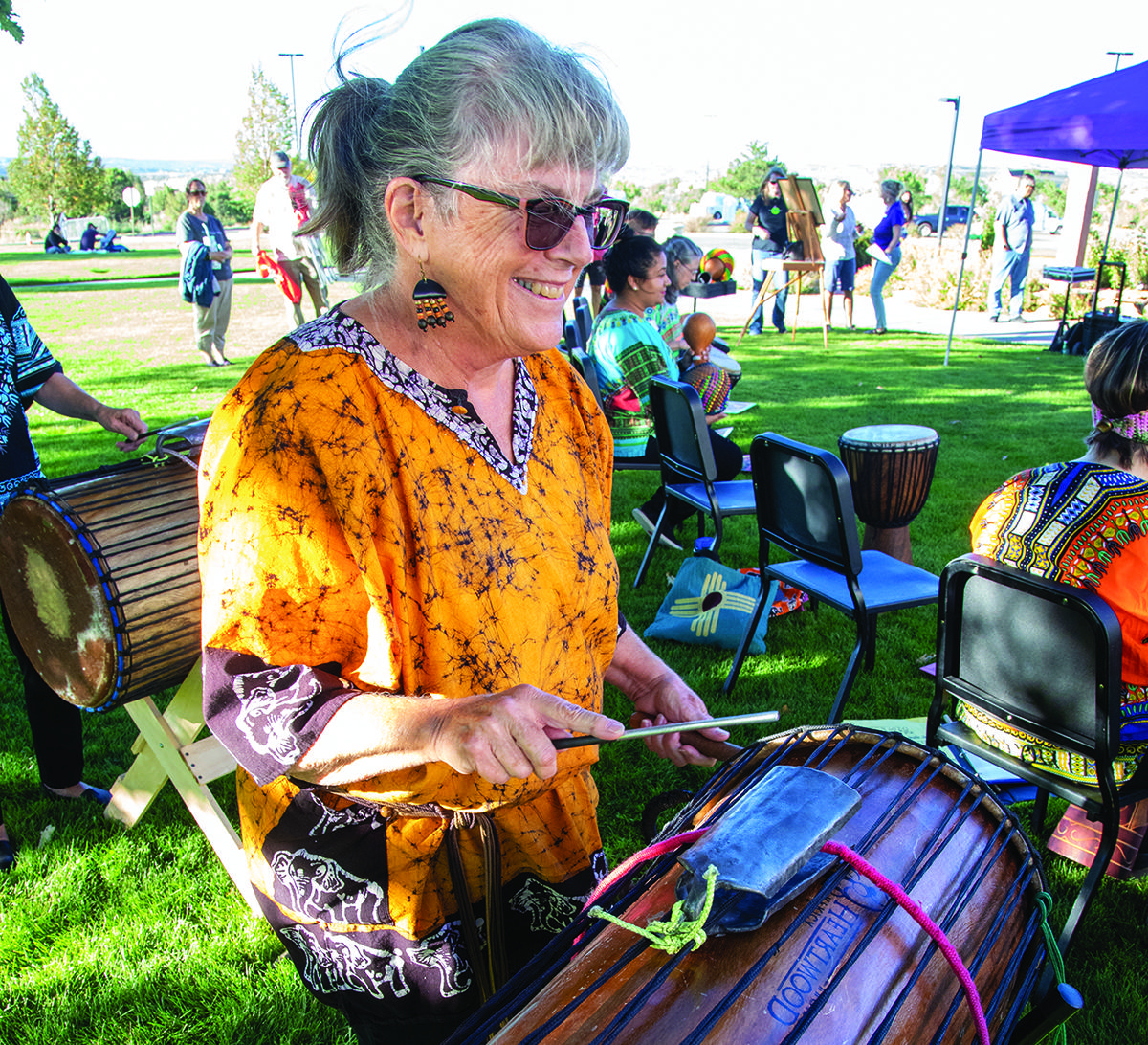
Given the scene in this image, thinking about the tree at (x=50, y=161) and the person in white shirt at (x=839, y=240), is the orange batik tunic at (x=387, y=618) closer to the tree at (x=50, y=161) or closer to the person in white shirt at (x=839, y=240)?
the person in white shirt at (x=839, y=240)

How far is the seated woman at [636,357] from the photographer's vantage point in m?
5.23

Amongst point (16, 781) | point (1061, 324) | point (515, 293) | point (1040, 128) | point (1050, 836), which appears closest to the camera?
point (515, 293)

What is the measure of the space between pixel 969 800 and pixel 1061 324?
40.6ft

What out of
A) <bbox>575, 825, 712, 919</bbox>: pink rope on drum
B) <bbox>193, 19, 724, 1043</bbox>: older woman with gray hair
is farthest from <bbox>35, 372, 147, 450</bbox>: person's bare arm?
<bbox>575, 825, 712, 919</bbox>: pink rope on drum

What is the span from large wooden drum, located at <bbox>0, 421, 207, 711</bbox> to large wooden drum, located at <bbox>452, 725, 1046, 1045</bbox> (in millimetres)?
1530

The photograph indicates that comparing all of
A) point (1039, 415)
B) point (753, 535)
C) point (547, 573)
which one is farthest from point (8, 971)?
point (1039, 415)

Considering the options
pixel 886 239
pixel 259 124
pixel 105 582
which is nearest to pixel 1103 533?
pixel 105 582

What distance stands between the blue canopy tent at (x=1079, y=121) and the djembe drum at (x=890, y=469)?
5277 millimetres

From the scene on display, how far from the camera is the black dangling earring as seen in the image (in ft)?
4.53

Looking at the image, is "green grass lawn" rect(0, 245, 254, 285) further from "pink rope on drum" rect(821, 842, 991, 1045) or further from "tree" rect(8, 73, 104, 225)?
"pink rope on drum" rect(821, 842, 991, 1045)

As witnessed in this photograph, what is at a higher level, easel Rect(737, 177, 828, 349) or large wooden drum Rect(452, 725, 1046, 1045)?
easel Rect(737, 177, 828, 349)

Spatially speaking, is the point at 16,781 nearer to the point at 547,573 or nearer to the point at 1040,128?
the point at 547,573

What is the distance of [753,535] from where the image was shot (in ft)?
18.6

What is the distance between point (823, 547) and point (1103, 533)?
1.17 metres
